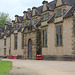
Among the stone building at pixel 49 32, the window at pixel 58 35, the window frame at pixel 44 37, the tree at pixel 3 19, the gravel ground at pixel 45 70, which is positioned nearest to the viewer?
the gravel ground at pixel 45 70

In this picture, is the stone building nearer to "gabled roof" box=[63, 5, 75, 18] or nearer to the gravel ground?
"gabled roof" box=[63, 5, 75, 18]

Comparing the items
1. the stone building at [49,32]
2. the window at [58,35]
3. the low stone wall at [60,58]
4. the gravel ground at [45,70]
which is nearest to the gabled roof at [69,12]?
the stone building at [49,32]

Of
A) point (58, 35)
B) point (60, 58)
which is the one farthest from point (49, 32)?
point (60, 58)

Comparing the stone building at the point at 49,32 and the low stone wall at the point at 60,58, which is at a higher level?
the stone building at the point at 49,32

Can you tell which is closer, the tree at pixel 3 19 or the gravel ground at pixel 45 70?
the gravel ground at pixel 45 70

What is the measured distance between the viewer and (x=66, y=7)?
92.3ft

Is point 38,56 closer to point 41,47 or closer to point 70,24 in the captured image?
point 41,47

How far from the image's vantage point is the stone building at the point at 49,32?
2667cm

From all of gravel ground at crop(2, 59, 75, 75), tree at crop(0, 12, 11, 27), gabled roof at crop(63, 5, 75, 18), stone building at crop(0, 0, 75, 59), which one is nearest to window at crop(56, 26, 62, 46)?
stone building at crop(0, 0, 75, 59)

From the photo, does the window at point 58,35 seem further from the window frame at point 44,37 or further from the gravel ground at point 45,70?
the gravel ground at point 45,70

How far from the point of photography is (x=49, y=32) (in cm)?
3134

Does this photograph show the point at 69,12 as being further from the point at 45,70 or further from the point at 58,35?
the point at 45,70

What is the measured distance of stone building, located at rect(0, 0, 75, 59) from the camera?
26.7 metres

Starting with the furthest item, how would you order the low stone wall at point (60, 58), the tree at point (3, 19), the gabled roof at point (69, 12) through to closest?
1. the tree at point (3, 19)
2. the gabled roof at point (69, 12)
3. the low stone wall at point (60, 58)
